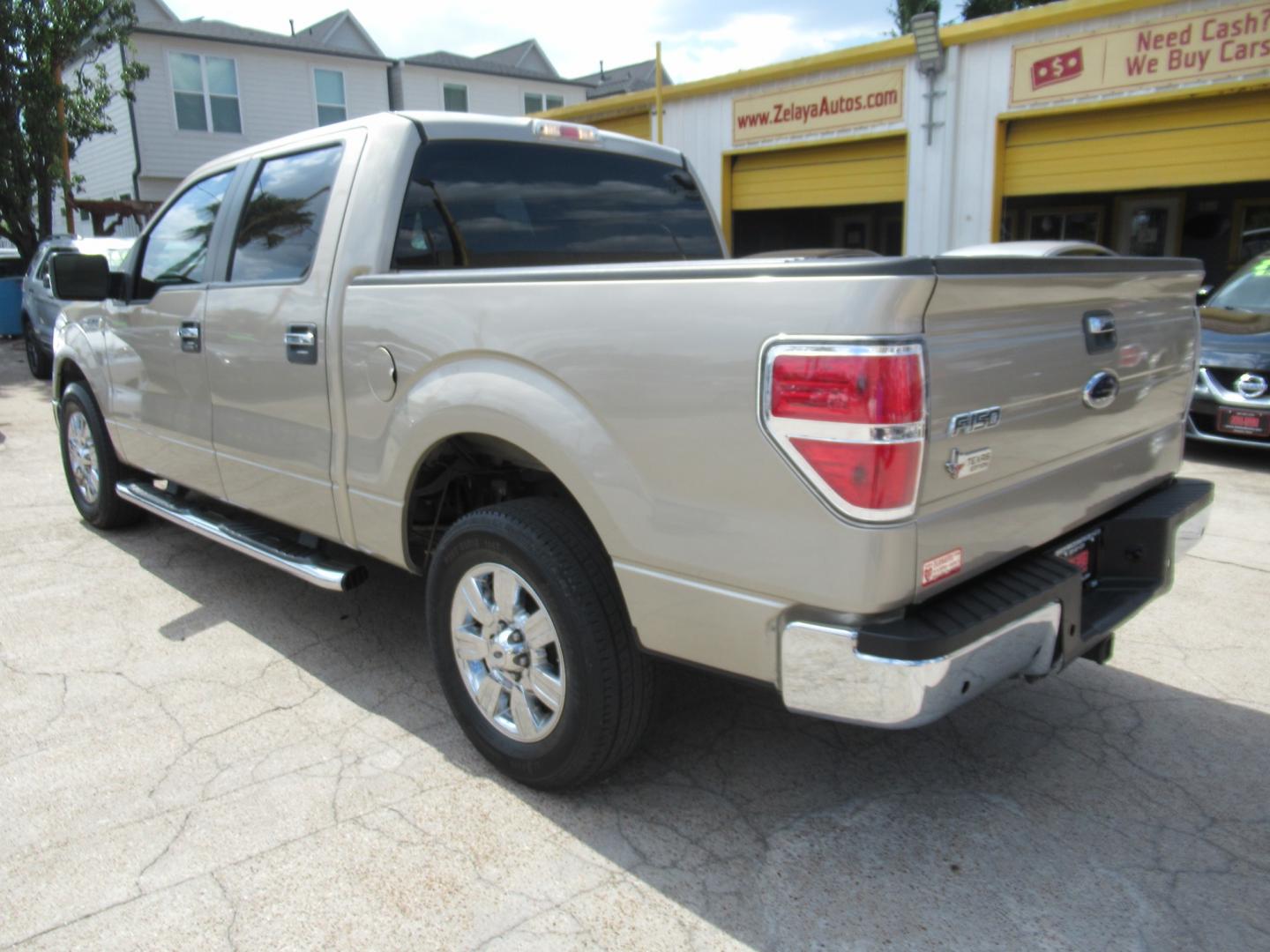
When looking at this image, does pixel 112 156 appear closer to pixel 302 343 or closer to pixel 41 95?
pixel 41 95

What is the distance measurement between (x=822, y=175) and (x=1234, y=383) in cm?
749

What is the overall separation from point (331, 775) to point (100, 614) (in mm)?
2010

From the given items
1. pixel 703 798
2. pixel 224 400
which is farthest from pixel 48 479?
pixel 703 798

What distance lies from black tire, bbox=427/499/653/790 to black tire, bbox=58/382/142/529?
3.28 m

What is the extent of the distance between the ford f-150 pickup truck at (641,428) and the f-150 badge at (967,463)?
2 cm

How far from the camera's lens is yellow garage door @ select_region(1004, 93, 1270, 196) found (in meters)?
10.0

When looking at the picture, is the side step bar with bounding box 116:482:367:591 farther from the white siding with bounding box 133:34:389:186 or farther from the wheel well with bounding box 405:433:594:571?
the white siding with bounding box 133:34:389:186

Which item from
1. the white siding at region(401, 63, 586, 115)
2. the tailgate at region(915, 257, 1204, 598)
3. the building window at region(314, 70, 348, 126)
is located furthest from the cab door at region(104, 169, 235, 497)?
the white siding at region(401, 63, 586, 115)

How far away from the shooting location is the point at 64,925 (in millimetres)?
2334

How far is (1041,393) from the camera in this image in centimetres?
238

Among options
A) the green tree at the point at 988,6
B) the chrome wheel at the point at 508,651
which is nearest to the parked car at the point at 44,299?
the chrome wheel at the point at 508,651

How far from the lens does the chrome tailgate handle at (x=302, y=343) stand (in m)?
3.29

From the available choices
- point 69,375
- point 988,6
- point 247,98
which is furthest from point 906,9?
point 69,375

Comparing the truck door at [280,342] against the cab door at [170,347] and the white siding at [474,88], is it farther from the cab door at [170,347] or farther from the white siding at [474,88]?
the white siding at [474,88]
